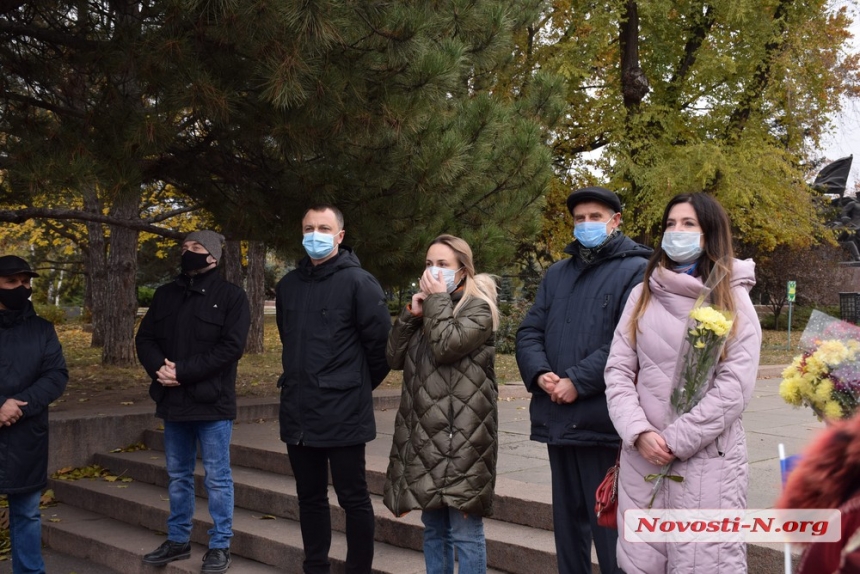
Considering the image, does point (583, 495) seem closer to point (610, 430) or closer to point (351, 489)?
point (610, 430)

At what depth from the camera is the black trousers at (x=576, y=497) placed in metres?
3.85

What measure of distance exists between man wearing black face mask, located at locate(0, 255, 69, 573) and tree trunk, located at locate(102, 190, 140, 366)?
809cm

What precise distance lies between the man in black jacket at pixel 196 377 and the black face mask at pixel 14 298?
0.75 metres

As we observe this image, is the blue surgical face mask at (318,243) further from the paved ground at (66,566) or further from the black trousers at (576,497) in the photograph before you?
the paved ground at (66,566)

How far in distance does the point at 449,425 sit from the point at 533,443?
12.3 feet

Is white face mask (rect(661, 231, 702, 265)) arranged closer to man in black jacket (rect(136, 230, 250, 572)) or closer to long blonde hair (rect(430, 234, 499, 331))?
long blonde hair (rect(430, 234, 499, 331))

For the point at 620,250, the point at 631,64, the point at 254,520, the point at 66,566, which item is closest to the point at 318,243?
the point at 620,250

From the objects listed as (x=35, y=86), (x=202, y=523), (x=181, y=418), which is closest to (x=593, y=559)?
(x=181, y=418)

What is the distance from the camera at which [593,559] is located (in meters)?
4.61

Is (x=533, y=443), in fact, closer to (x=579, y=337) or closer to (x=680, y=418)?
(x=579, y=337)

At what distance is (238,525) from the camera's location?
6.12m

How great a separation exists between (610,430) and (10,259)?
12.5ft

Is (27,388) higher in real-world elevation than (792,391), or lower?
lower

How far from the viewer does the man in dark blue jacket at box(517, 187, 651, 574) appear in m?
3.84
